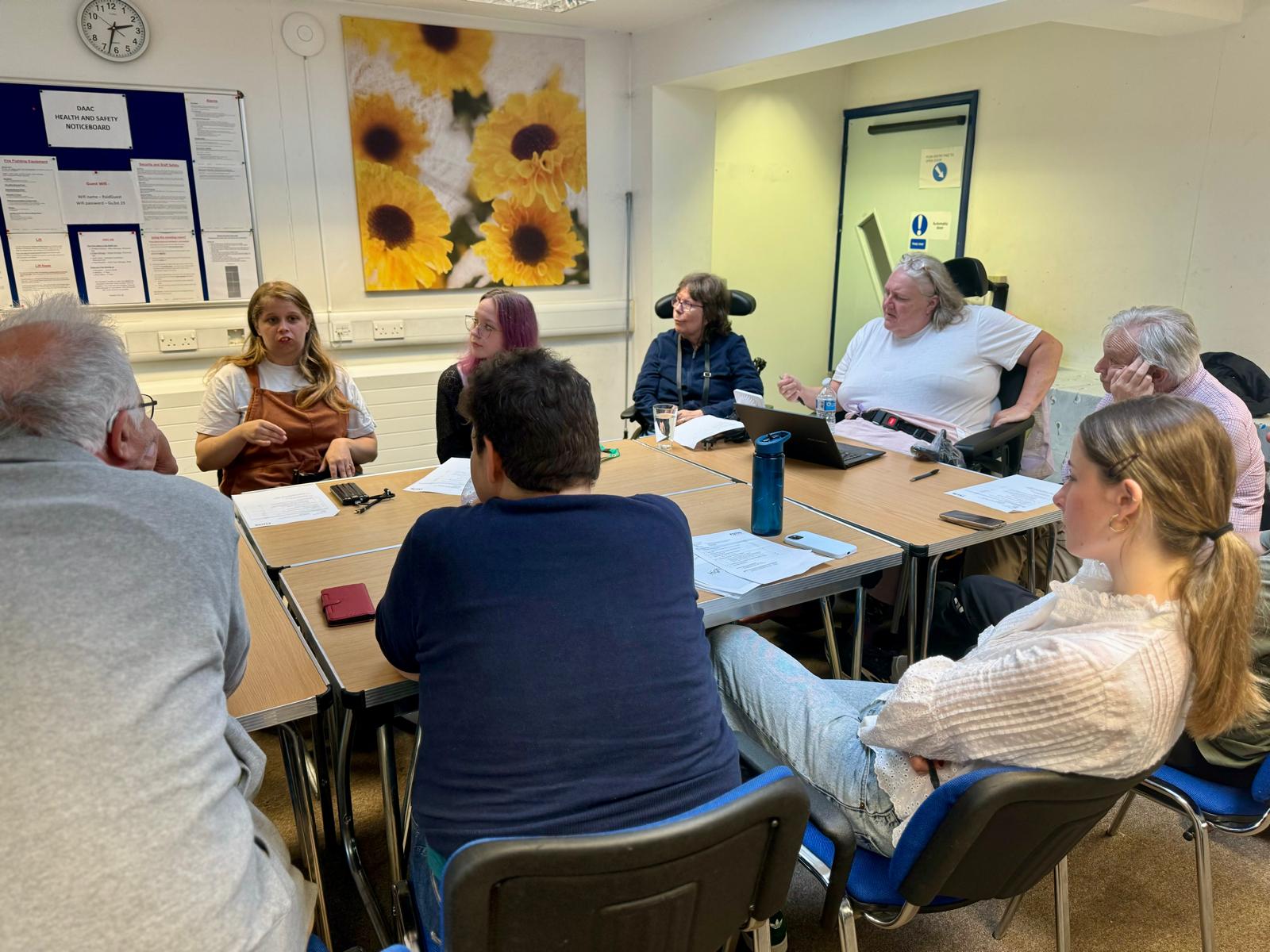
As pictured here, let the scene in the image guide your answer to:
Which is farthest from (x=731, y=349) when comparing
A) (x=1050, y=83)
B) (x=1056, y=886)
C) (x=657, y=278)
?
(x=1056, y=886)

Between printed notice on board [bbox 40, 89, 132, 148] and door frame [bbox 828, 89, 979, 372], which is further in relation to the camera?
door frame [bbox 828, 89, 979, 372]

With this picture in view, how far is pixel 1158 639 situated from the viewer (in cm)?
114

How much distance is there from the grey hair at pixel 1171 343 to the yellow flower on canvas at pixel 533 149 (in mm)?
3109

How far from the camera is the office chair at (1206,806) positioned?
151 cm

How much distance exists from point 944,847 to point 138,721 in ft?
3.20

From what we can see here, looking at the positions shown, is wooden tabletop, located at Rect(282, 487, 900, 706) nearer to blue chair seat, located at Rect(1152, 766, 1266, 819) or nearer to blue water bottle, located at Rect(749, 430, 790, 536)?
blue water bottle, located at Rect(749, 430, 790, 536)

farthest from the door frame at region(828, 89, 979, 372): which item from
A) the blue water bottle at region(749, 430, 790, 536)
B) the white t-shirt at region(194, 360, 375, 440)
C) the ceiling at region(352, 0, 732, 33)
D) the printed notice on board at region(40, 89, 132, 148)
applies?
the printed notice on board at region(40, 89, 132, 148)

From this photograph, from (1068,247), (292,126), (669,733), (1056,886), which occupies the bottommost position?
(1056,886)

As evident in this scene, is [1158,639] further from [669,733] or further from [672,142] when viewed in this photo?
[672,142]

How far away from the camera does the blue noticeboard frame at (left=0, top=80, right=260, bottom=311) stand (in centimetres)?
343

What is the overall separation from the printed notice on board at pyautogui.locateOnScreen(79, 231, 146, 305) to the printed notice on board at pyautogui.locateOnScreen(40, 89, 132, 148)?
14.3 inches

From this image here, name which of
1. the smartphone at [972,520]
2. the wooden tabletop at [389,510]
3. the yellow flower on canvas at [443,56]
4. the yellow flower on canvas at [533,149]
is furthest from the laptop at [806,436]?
the yellow flower on canvas at [443,56]

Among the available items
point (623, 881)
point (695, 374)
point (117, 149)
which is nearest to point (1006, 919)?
point (623, 881)

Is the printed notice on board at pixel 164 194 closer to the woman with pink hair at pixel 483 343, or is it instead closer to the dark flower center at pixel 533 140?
the dark flower center at pixel 533 140
